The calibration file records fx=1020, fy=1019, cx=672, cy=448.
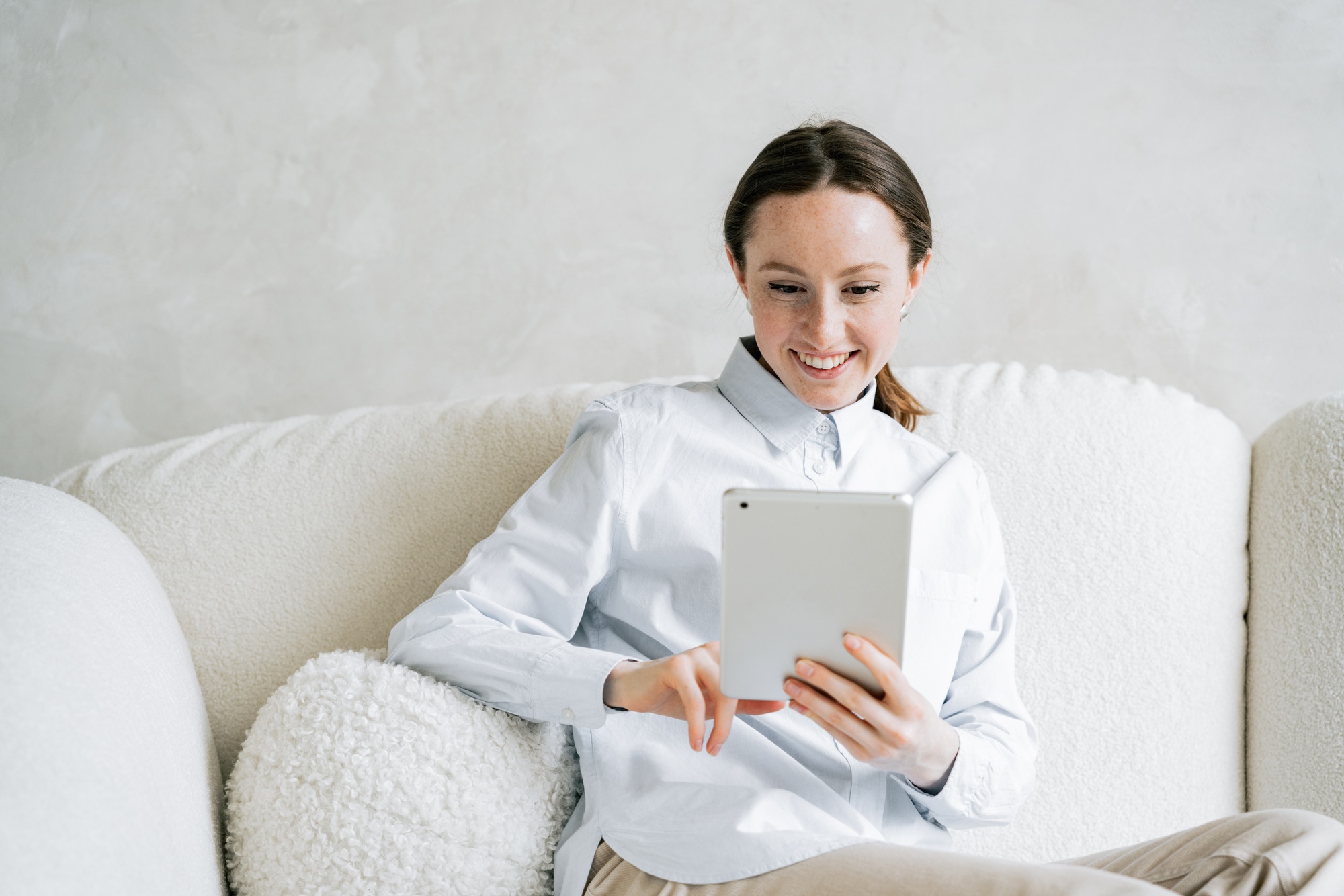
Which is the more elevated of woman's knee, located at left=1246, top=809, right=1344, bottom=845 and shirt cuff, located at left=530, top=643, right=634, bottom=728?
shirt cuff, located at left=530, top=643, right=634, bottom=728

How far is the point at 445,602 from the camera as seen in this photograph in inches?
40.0

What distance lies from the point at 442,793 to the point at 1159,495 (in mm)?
978

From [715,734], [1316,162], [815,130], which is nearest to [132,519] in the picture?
[715,734]

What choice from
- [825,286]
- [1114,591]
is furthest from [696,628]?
[1114,591]

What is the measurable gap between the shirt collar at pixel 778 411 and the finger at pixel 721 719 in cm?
35

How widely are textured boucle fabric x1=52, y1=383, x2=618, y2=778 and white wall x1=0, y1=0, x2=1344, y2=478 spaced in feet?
1.17

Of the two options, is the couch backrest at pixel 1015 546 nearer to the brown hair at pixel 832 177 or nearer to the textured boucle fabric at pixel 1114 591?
the textured boucle fabric at pixel 1114 591

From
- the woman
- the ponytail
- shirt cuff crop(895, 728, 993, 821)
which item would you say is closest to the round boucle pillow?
the woman

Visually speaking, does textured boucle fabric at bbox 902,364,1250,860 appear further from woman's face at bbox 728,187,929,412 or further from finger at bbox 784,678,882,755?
finger at bbox 784,678,882,755

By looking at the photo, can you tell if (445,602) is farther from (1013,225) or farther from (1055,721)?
(1013,225)

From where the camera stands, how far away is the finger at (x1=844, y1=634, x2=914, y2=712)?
2.70ft

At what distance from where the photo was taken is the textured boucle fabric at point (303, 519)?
1.23 metres

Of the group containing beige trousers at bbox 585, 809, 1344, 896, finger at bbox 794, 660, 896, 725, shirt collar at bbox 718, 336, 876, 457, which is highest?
shirt collar at bbox 718, 336, 876, 457

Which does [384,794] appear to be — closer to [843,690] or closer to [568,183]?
[843,690]
